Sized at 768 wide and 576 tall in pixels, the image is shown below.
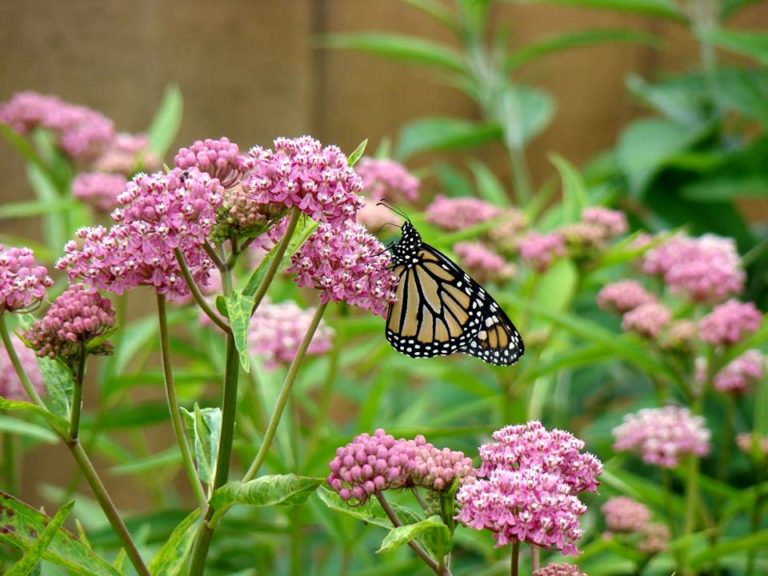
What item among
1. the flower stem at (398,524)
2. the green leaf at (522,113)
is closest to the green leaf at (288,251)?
the flower stem at (398,524)

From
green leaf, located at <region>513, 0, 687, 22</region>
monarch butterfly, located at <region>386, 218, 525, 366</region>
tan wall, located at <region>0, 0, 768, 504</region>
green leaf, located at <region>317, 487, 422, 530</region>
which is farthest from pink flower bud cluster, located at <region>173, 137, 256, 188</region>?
tan wall, located at <region>0, 0, 768, 504</region>

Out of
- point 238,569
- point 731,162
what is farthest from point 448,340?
point 731,162

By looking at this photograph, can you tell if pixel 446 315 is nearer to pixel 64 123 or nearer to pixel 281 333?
pixel 281 333

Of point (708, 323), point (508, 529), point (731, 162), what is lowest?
point (508, 529)

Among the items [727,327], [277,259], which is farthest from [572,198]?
[277,259]

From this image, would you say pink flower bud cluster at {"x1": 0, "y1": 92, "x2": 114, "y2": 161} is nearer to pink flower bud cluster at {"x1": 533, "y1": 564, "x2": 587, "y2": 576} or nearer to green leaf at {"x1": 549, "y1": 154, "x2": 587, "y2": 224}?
green leaf at {"x1": 549, "y1": 154, "x2": 587, "y2": 224}

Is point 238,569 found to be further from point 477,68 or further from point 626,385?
point 477,68
